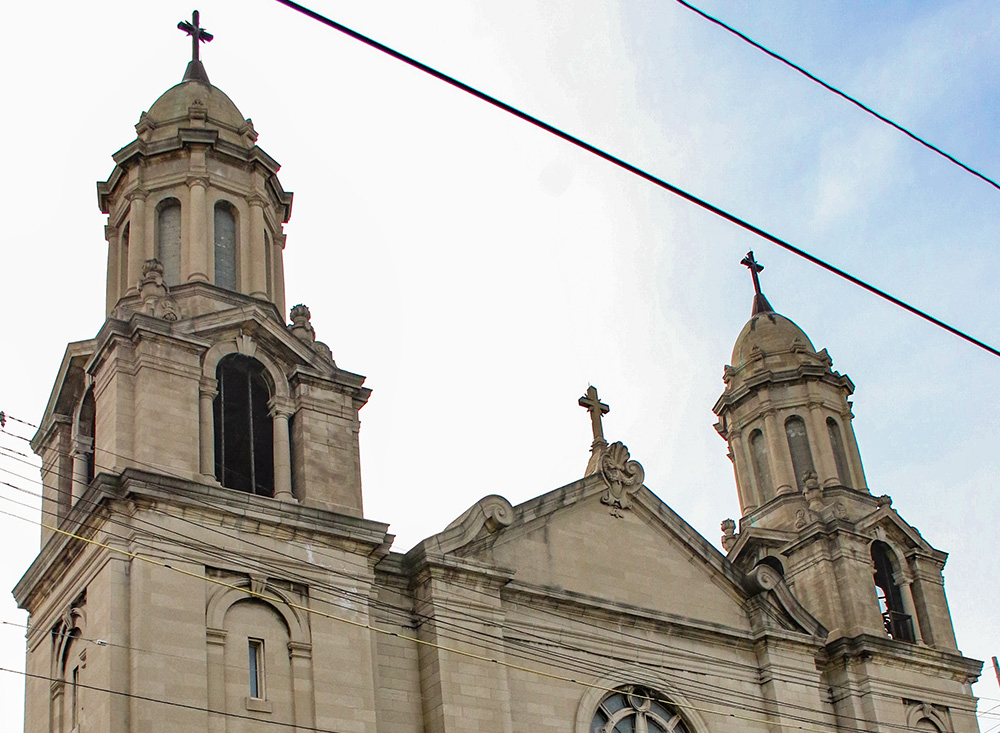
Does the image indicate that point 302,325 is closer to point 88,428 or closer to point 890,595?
point 88,428

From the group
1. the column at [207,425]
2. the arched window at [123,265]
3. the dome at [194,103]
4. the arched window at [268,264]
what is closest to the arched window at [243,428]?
the column at [207,425]

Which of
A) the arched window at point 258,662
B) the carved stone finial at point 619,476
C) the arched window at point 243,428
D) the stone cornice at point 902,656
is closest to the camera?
the arched window at point 258,662

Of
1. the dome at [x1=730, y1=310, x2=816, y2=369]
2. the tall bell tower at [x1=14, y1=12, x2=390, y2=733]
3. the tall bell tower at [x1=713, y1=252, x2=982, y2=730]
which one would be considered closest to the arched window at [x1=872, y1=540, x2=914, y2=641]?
the tall bell tower at [x1=713, y1=252, x2=982, y2=730]

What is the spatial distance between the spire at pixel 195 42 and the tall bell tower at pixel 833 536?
620 inches

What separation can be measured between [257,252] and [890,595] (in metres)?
17.0

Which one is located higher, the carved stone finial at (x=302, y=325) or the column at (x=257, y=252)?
the column at (x=257, y=252)

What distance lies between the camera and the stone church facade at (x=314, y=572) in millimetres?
23969

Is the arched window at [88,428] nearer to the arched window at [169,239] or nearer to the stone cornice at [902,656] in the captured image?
the arched window at [169,239]

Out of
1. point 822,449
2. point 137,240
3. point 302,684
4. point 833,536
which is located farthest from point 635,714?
point 137,240

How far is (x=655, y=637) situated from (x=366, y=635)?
7088 mm

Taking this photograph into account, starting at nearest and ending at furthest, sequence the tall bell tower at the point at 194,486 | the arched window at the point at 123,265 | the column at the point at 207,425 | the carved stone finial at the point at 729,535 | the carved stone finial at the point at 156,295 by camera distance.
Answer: the tall bell tower at the point at 194,486, the column at the point at 207,425, the carved stone finial at the point at 156,295, the arched window at the point at 123,265, the carved stone finial at the point at 729,535

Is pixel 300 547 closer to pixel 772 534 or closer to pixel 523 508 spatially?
pixel 523 508

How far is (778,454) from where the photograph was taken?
37906mm

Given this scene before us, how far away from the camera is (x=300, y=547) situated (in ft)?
83.5
